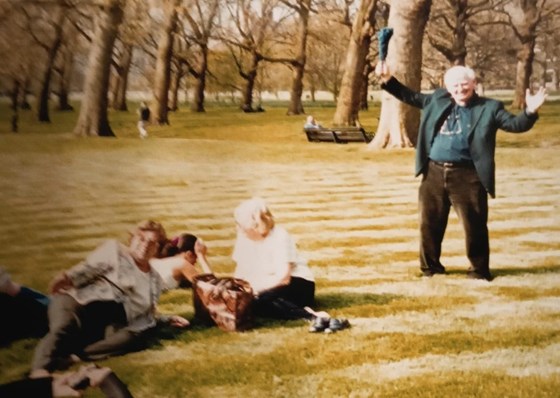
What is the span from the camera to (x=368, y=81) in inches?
108

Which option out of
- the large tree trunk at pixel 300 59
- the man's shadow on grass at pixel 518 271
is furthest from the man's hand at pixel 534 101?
the large tree trunk at pixel 300 59

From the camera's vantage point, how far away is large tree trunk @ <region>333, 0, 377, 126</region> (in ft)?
8.87

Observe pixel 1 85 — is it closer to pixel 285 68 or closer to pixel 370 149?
pixel 285 68

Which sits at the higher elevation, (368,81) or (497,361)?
(368,81)

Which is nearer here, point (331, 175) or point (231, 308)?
point (231, 308)

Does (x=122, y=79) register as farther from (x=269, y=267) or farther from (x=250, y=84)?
(x=269, y=267)

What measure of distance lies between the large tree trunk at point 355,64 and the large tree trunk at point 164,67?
0.62 meters

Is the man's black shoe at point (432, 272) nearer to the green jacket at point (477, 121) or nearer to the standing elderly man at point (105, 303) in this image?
the green jacket at point (477, 121)

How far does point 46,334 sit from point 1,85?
0.86 metres

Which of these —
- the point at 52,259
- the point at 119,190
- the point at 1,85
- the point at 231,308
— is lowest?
the point at 231,308

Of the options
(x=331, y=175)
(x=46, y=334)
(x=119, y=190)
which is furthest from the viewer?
(x=331, y=175)

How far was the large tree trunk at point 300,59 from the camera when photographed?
104 inches

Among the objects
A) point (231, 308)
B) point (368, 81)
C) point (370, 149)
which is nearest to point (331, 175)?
point (370, 149)

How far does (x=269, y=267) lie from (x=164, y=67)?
0.81 meters
